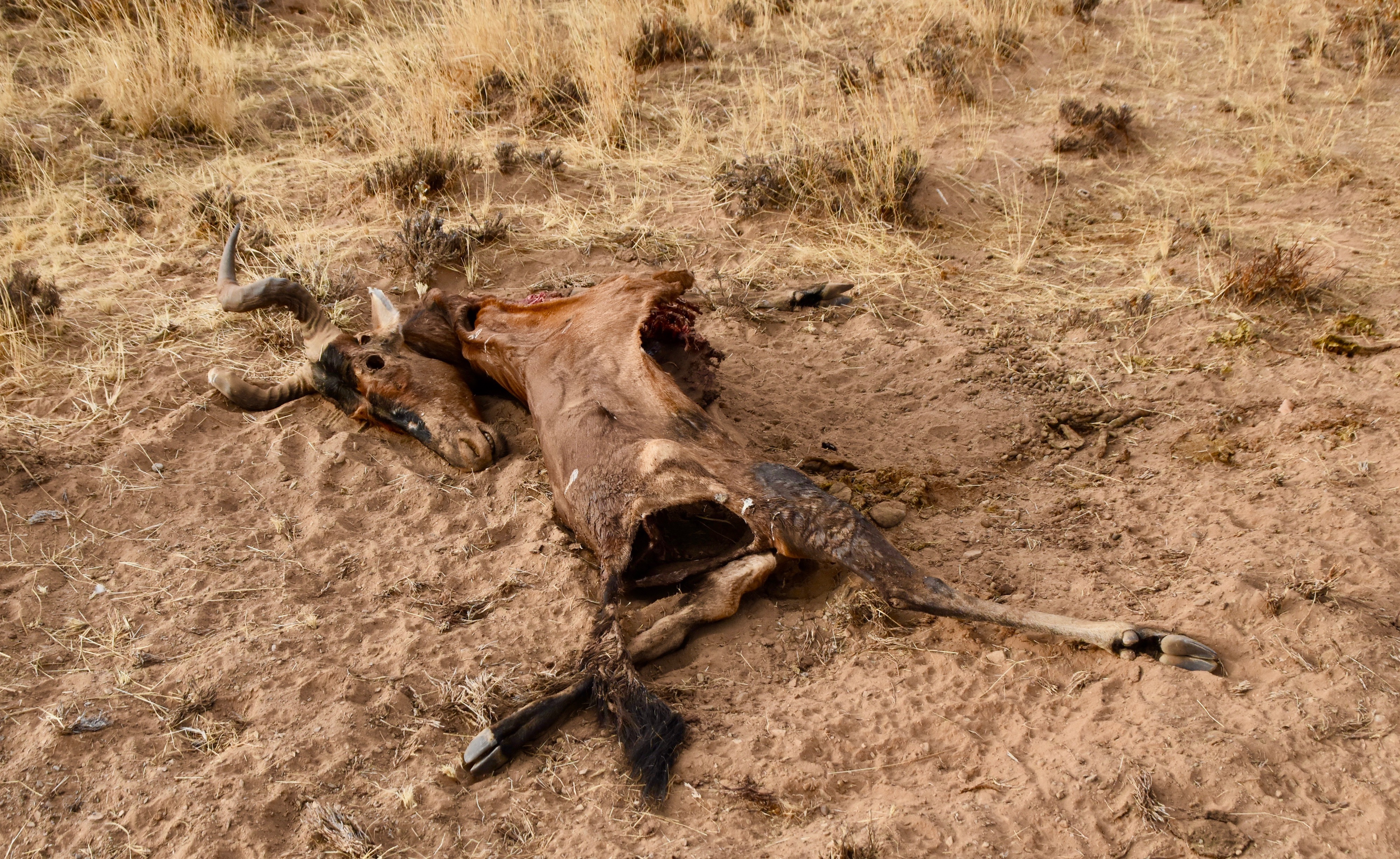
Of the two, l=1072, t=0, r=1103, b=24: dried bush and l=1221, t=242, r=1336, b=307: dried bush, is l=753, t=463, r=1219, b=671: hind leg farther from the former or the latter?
l=1072, t=0, r=1103, b=24: dried bush

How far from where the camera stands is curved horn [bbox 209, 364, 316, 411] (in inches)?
195

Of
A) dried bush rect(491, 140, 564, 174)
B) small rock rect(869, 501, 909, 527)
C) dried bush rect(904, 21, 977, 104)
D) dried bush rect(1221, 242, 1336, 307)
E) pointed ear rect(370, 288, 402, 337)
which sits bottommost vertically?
small rock rect(869, 501, 909, 527)

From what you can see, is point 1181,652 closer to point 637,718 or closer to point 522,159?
point 637,718

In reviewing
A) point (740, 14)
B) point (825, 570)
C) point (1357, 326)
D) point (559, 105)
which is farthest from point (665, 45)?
point (825, 570)

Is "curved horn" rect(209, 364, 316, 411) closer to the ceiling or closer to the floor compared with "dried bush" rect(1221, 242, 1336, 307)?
closer to the floor

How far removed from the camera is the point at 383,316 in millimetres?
5176

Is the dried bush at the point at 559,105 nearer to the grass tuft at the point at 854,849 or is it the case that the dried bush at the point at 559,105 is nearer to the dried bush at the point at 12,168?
the dried bush at the point at 12,168

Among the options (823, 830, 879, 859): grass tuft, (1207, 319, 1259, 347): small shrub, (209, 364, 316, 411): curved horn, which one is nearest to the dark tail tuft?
(823, 830, 879, 859): grass tuft

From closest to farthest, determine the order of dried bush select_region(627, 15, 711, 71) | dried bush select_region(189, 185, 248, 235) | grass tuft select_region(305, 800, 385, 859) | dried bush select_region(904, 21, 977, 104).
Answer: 1. grass tuft select_region(305, 800, 385, 859)
2. dried bush select_region(189, 185, 248, 235)
3. dried bush select_region(904, 21, 977, 104)
4. dried bush select_region(627, 15, 711, 71)

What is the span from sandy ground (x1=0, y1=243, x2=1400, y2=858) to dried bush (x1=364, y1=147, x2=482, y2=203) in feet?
7.50

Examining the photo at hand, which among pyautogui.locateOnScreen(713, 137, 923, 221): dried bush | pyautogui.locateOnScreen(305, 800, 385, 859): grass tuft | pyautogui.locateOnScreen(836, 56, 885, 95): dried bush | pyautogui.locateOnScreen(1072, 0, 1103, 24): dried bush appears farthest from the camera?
pyautogui.locateOnScreen(1072, 0, 1103, 24): dried bush

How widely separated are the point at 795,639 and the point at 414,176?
191 inches

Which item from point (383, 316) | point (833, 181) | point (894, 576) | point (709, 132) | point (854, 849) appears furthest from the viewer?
point (709, 132)

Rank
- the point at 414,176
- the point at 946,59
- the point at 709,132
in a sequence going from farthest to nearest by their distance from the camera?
the point at 946,59 → the point at 709,132 → the point at 414,176
